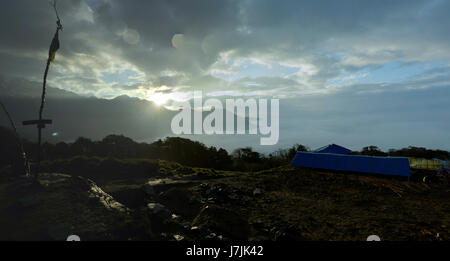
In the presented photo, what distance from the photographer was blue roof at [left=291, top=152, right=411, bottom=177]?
17719mm

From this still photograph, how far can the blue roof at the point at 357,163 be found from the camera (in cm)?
1772

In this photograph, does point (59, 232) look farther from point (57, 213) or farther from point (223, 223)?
point (223, 223)

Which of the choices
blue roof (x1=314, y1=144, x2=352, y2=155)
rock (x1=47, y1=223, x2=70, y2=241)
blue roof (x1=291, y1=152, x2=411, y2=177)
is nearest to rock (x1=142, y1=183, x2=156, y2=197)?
rock (x1=47, y1=223, x2=70, y2=241)

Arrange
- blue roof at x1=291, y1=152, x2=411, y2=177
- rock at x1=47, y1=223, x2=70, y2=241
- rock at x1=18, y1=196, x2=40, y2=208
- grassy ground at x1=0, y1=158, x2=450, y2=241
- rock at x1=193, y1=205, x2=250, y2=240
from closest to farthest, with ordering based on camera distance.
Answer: rock at x1=47, y1=223, x2=70, y2=241 < rock at x1=18, y1=196, x2=40, y2=208 < grassy ground at x1=0, y1=158, x2=450, y2=241 < rock at x1=193, y1=205, x2=250, y2=240 < blue roof at x1=291, y1=152, x2=411, y2=177

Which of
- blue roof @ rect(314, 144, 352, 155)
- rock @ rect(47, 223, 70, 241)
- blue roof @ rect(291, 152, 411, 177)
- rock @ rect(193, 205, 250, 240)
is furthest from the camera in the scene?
blue roof @ rect(314, 144, 352, 155)

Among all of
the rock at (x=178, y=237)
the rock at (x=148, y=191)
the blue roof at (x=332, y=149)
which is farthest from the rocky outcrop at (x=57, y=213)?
the blue roof at (x=332, y=149)

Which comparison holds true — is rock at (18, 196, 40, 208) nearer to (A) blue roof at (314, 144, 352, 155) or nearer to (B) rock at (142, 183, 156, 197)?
(B) rock at (142, 183, 156, 197)

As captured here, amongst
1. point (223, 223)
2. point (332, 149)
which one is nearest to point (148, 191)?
point (223, 223)

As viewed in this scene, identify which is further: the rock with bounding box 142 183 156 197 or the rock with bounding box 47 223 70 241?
the rock with bounding box 142 183 156 197

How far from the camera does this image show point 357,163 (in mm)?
19250

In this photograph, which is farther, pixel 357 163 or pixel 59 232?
pixel 357 163
